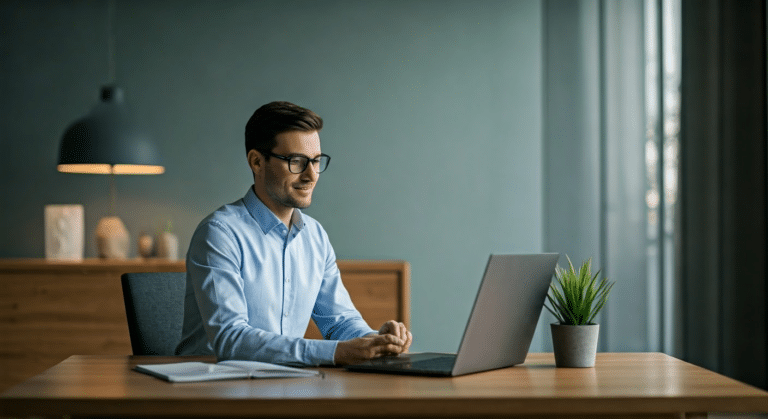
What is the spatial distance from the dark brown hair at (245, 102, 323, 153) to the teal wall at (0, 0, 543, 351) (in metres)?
2.44

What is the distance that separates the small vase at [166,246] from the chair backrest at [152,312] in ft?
6.63

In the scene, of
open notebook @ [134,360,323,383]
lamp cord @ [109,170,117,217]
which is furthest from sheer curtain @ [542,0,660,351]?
open notebook @ [134,360,323,383]

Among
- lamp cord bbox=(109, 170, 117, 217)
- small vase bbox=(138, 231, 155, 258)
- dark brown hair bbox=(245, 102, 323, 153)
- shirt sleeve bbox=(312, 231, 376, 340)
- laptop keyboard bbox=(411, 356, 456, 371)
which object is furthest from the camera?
lamp cord bbox=(109, 170, 117, 217)

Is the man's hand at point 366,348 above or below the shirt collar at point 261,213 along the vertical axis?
below

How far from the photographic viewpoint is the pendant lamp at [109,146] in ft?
12.5

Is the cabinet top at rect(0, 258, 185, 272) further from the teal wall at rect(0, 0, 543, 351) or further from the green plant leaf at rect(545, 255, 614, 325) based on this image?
the green plant leaf at rect(545, 255, 614, 325)

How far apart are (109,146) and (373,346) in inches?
103

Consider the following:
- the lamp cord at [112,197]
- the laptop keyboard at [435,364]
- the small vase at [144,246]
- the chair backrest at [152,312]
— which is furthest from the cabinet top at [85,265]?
the laptop keyboard at [435,364]

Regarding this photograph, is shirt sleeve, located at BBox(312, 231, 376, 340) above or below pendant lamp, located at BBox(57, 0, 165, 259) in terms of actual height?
below

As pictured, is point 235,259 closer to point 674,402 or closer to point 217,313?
point 217,313

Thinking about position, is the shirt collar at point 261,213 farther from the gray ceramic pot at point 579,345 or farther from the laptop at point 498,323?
the gray ceramic pot at point 579,345

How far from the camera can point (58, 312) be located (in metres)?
3.86

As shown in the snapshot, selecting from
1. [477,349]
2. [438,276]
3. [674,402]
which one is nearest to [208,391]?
[477,349]

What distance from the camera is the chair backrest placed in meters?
2.12
